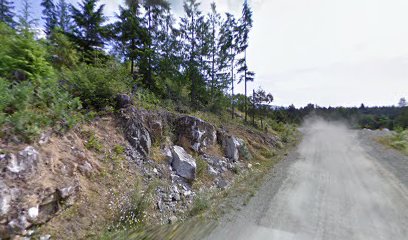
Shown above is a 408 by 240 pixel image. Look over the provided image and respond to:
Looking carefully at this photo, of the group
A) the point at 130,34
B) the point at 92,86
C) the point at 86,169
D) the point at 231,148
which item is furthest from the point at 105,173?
the point at 130,34

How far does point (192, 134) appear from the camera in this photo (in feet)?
31.0

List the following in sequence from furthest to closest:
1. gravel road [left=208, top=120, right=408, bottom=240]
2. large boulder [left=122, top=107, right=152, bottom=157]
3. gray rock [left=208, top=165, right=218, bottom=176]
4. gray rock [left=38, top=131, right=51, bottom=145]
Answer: gray rock [left=208, top=165, right=218, bottom=176]
large boulder [left=122, top=107, right=152, bottom=157]
gravel road [left=208, top=120, right=408, bottom=240]
gray rock [left=38, top=131, right=51, bottom=145]

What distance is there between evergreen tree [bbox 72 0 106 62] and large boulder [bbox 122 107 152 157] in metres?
8.12

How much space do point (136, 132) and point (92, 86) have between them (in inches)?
87.2

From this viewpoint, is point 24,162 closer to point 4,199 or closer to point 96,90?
point 4,199

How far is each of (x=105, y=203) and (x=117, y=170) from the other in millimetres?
1098

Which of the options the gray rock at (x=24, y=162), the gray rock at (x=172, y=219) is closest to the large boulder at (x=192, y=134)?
the gray rock at (x=172, y=219)

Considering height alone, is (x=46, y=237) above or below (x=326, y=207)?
above

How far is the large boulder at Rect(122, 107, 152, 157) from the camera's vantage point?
7020mm

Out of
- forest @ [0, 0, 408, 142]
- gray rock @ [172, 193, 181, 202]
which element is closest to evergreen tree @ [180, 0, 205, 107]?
forest @ [0, 0, 408, 142]

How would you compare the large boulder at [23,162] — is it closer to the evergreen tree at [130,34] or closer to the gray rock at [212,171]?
the gray rock at [212,171]

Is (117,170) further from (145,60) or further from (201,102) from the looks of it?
(201,102)

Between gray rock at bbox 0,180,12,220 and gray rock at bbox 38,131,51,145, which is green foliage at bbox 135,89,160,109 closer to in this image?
gray rock at bbox 38,131,51,145

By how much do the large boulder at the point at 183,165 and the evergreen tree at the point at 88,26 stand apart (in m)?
9.57
